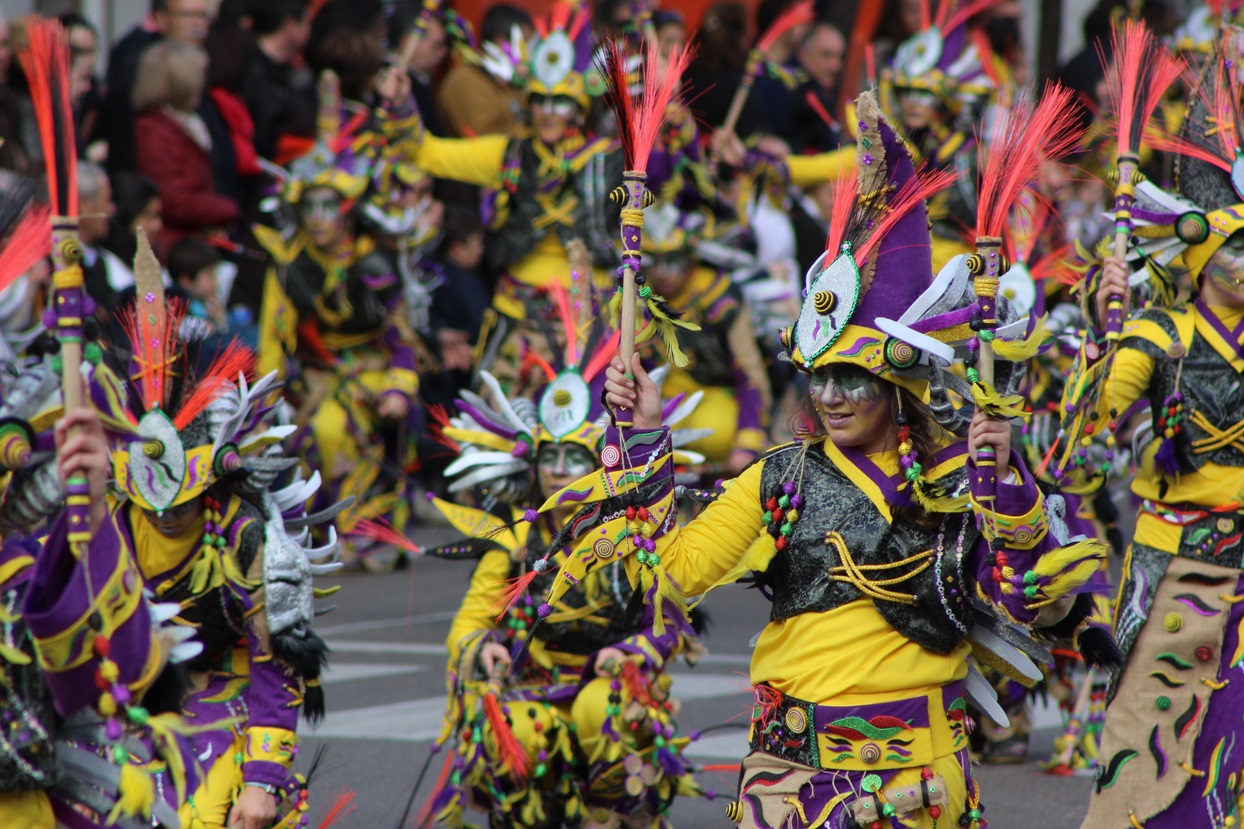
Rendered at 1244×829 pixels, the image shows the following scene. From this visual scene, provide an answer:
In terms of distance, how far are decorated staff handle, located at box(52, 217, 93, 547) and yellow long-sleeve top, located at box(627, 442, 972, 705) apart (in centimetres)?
131

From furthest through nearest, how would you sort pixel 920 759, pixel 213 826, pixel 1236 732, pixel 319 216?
1. pixel 319 216
2. pixel 1236 732
3. pixel 213 826
4. pixel 920 759

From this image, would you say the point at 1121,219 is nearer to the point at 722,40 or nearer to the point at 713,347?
the point at 713,347

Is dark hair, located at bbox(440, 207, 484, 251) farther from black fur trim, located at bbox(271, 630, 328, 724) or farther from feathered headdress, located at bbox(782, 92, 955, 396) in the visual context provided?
feathered headdress, located at bbox(782, 92, 955, 396)

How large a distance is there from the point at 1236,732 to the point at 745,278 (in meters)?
5.95

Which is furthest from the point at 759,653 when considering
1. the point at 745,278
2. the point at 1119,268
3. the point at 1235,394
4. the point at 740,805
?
the point at 745,278

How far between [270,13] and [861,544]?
835cm

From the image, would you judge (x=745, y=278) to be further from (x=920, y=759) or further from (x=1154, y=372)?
(x=920, y=759)

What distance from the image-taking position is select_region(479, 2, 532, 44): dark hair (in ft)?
39.3

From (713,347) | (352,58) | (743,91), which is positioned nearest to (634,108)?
(713,347)

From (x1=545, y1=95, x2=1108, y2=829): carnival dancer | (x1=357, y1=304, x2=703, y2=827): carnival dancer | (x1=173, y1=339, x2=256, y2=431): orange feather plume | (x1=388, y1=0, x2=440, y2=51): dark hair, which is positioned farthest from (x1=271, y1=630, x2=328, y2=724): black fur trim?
(x1=388, y1=0, x2=440, y2=51): dark hair

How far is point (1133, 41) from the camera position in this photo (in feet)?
16.3

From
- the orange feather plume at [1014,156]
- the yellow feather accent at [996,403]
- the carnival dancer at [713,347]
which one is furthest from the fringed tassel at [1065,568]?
the carnival dancer at [713,347]

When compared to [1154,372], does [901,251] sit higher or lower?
higher

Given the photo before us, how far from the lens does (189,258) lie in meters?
9.55
